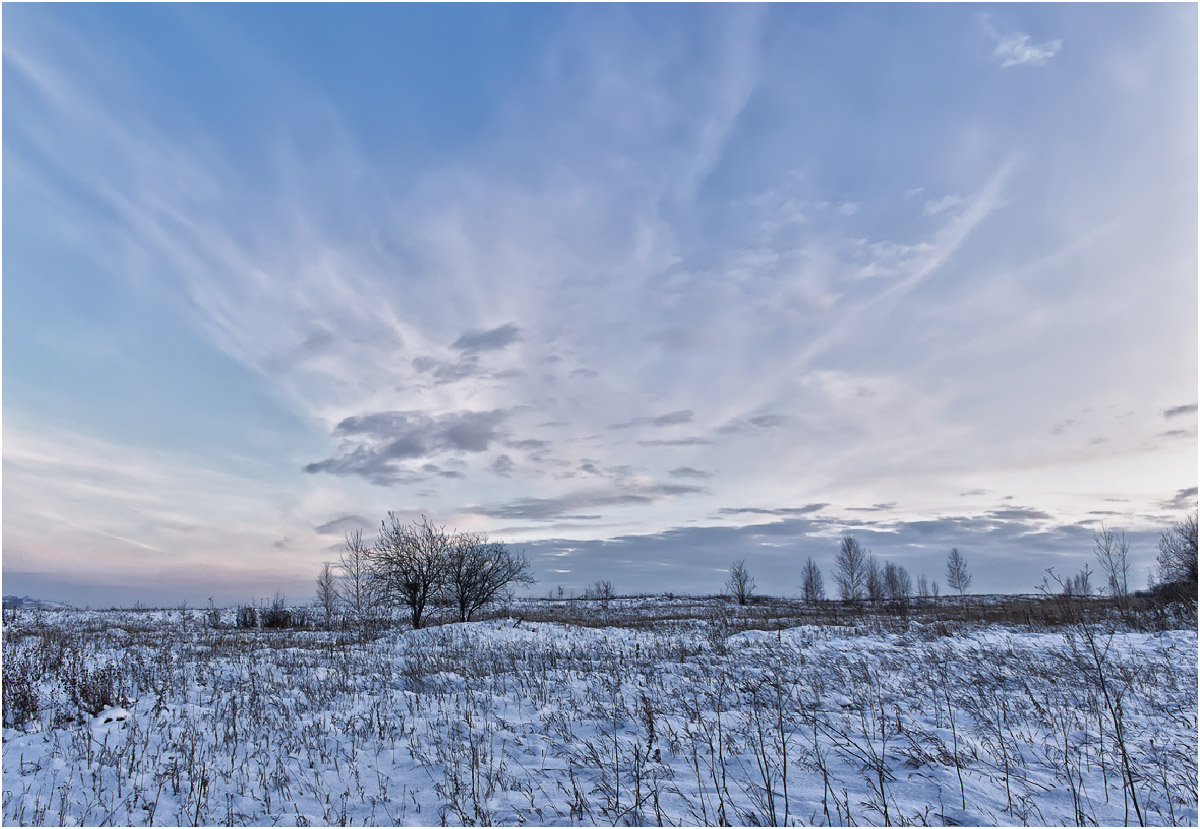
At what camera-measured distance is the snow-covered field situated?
16.8 ft

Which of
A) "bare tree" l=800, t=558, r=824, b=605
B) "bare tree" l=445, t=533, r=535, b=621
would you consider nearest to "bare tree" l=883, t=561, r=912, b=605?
"bare tree" l=800, t=558, r=824, b=605

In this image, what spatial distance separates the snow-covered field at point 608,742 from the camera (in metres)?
5.12

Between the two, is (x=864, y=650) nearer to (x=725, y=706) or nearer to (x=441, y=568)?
(x=725, y=706)

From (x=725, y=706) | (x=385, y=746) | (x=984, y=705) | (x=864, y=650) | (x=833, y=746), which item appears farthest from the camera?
(x=864, y=650)

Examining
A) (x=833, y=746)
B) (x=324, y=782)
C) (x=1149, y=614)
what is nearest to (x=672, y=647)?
(x=833, y=746)

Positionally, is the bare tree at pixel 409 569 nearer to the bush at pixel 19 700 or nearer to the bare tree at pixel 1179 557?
the bush at pixel 19 700

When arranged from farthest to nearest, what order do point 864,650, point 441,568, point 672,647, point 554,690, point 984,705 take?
point 441,568 → point 672,647 → point 864,650 → point 554,690 → point 984,705

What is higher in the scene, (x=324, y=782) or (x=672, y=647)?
(x=324, y=782)

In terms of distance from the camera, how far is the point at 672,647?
17422 mm

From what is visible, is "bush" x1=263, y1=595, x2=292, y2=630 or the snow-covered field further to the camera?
"bush" x1=263, y1=595, x2=292, y2=630

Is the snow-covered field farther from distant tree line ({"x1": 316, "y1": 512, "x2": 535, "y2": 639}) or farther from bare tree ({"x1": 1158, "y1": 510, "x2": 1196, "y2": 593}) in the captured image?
bare tree ({"x1": 1158, "y1": 510, "x2": 1196, "y2": 593})

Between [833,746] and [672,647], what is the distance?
444 inches

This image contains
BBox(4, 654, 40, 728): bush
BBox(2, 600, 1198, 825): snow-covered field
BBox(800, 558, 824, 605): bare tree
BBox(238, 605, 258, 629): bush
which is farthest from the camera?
BBox(800, 558, 824, 605): bare tree

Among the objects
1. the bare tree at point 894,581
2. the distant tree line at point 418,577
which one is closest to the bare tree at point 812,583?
the bare tree at point 894,581
